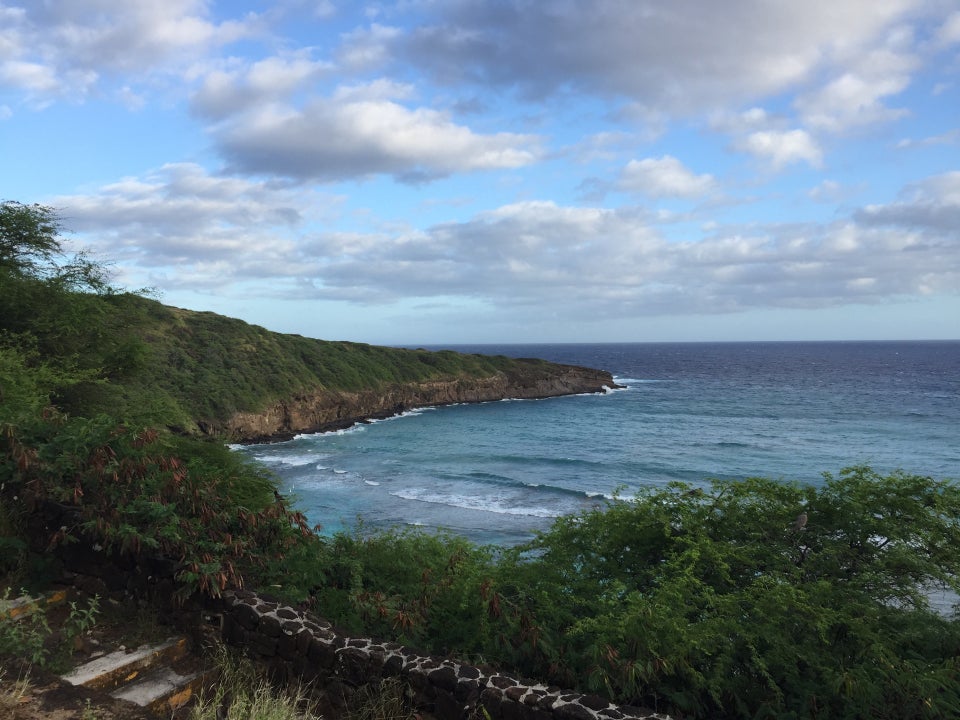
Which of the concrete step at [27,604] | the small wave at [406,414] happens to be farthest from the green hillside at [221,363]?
the concrete step at [27,604]

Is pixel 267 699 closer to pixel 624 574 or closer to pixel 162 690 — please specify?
pixel 162 690

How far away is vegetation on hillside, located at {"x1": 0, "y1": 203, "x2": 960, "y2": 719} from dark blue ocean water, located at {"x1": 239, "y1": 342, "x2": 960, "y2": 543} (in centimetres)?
552

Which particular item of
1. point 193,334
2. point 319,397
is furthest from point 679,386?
point 193,334

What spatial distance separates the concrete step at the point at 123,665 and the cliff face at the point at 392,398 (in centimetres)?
3054

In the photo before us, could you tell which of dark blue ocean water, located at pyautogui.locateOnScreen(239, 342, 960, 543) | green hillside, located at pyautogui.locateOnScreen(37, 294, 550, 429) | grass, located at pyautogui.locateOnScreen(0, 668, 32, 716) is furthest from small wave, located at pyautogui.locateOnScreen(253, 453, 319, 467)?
grass, located at pyautogui.locateOnScreen(0, 668, 32, 716)

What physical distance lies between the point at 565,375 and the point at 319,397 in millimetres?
38461

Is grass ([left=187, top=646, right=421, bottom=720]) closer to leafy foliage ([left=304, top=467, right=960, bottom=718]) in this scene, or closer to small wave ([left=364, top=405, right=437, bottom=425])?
leafy foliage ([left=304, top=467, right=960, bottom=718])

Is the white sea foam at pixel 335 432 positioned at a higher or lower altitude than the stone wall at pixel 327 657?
lower

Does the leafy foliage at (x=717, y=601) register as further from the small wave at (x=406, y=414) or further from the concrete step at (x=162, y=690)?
the small wave at (x=406, y=414)

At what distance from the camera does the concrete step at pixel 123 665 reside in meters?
5.29

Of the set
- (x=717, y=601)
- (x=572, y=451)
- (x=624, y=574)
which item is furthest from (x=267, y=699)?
(x=572, y=451)

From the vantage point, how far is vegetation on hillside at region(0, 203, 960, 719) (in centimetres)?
570

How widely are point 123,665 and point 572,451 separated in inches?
1554

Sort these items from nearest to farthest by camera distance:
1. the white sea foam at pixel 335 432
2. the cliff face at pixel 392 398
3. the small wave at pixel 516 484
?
the small wave at pixel 516 484
the cliff face at pixel 392 398
the white sea foam at pixel 335 432
